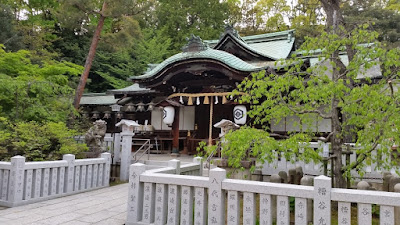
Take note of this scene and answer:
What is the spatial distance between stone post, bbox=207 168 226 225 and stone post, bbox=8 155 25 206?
431 cm

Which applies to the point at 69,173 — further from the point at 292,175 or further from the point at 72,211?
the point at 292,175

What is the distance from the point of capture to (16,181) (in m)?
6.15

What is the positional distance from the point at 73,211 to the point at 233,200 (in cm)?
344

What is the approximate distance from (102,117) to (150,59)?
28.4 feet

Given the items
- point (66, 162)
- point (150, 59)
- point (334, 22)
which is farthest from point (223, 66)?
point (150, 59)

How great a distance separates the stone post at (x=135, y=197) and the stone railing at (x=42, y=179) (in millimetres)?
2928

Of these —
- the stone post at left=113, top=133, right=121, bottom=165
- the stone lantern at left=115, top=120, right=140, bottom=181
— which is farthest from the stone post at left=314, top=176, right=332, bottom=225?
the stone post at left=113, top=133, right=121, bottom=165

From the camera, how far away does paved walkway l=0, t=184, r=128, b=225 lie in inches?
202

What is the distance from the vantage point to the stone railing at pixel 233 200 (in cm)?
339

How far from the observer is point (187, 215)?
4348mm

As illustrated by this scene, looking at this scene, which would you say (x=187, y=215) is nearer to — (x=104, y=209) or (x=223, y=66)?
(x=104, y=209)

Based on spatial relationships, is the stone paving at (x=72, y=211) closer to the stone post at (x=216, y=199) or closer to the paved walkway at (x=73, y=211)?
the paved walkway at (x=73, y=211)

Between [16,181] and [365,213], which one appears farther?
[16,181]

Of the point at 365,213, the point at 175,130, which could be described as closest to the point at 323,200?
the point at 365,213
